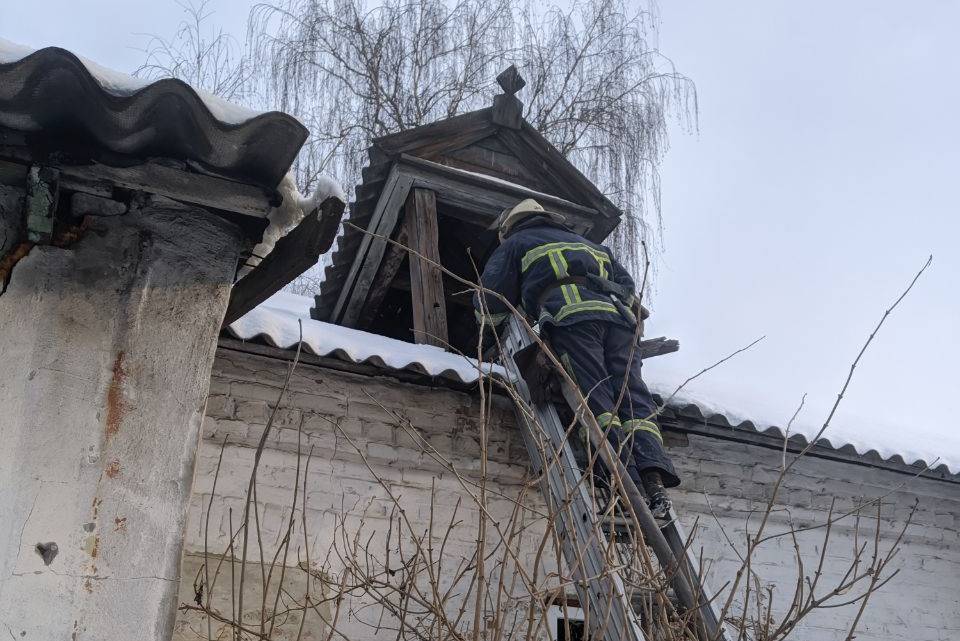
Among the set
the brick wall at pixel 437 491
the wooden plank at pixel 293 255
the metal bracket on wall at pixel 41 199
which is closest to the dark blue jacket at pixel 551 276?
the brick wall at pixel 437 491

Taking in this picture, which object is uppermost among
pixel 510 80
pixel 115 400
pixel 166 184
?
pixel 510 80

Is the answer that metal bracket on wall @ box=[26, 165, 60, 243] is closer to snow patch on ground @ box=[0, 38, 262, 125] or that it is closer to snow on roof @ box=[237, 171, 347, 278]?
snow patch on ground @ box=[0, 38, 262, 125]

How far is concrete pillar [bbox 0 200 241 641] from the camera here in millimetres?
2311

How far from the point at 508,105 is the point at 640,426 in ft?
9.55

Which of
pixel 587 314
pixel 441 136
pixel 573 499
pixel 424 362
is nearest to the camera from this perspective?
pixel 573 499

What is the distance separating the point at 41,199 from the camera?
241 cm

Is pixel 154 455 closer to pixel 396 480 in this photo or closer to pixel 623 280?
pixel 396 480

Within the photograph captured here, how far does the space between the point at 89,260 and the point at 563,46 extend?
788 cm

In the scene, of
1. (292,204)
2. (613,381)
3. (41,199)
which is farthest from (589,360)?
(41,199)

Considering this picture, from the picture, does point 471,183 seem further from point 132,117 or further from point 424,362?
point 132,117

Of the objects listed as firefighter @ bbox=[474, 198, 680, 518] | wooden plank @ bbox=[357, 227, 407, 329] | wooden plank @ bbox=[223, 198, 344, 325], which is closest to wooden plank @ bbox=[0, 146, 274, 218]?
wooden plank @ bbox=[223, 198, 344, 325]

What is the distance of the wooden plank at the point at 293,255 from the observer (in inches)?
104

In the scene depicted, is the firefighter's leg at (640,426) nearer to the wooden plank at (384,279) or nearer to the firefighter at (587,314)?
the firefighter at (587,314)

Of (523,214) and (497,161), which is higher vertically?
(497,161)
